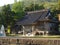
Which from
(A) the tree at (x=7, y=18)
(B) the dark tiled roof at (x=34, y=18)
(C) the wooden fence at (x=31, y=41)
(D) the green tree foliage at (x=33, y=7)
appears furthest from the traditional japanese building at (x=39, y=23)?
(C) the wooden fence at (x=31, y=41)

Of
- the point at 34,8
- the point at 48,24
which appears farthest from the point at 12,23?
the point at 34,8

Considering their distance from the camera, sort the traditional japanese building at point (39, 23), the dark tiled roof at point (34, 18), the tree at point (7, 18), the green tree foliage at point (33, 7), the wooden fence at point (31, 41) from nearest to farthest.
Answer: the wooden fence at point (31, 41) → the traditional japanese building at point (39, 23) → the dark tiled roof at point (34, 18) → the tree at point (7, 18) → the green tree foliage at point (33, 7)

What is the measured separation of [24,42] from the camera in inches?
244

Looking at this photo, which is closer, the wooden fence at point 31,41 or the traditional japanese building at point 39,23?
the wooden fence at point 31,41

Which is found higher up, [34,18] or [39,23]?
[34,18]

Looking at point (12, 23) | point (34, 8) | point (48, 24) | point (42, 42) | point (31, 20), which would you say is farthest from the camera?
point (34, 8)

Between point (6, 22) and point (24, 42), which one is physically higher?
point (24, 42)

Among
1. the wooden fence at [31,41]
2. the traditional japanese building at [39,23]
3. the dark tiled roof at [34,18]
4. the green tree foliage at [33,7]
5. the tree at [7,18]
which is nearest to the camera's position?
the wooden fence at [31,41]

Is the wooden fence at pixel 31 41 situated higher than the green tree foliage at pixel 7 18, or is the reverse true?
the wooden fence at pixel 31 41

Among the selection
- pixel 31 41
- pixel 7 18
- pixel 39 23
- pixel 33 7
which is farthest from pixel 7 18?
pixel 31 41

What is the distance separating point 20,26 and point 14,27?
1.59m

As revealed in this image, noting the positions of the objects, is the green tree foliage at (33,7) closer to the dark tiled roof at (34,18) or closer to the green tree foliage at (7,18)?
the dark tiled roof at (34,18)

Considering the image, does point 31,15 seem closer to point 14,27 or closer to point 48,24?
point 14,27

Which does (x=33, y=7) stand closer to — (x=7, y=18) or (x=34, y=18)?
(x=34, y=18)
